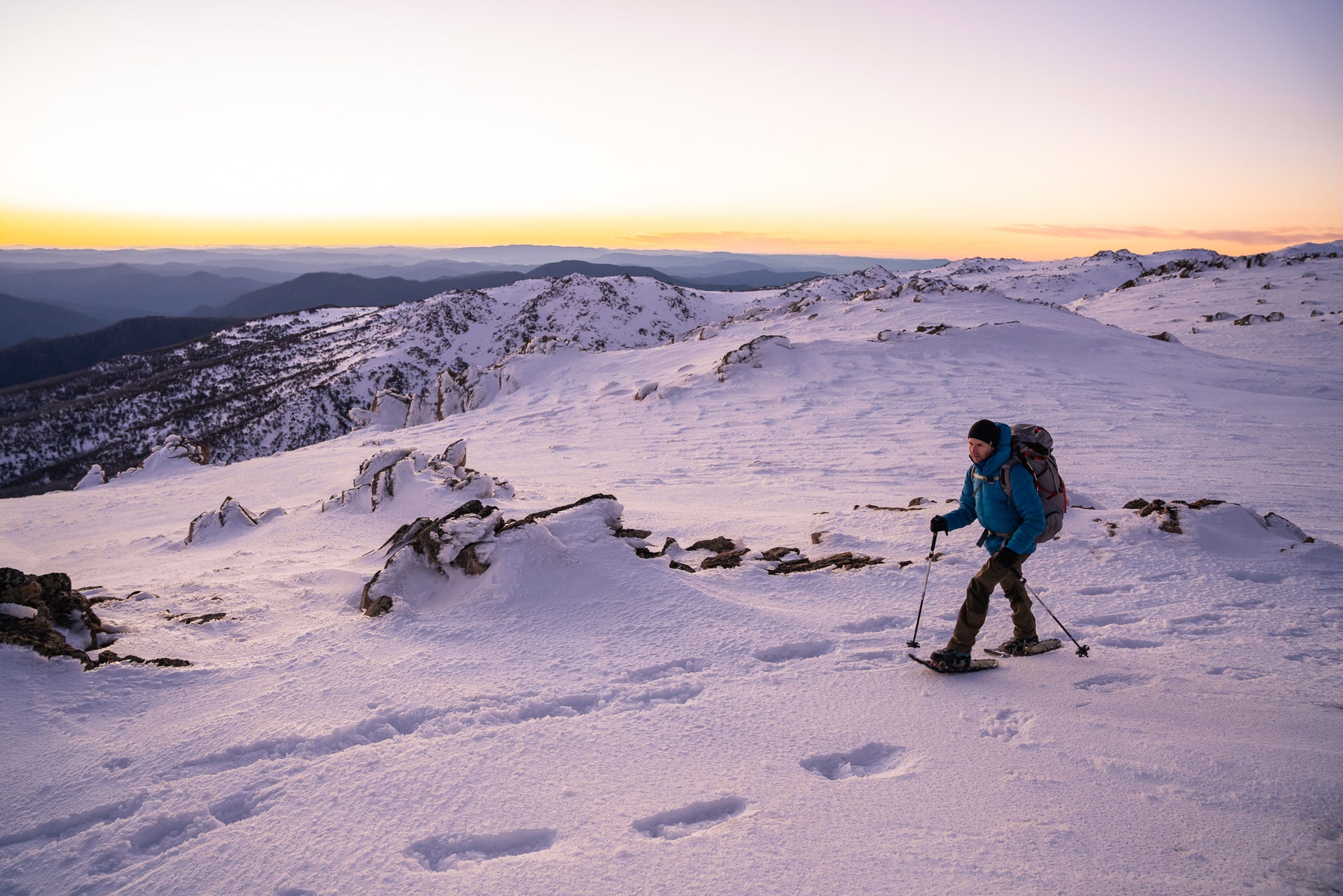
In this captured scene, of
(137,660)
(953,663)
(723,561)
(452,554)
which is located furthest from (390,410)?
(953,663)

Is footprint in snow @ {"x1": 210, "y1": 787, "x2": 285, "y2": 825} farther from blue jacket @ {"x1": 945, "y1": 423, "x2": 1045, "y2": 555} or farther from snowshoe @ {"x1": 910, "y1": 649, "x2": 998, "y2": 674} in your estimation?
blue jacket @ {"x1": 945, "y1": 423, "x2": 1045, "y2": 555}

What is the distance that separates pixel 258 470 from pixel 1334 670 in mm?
27084

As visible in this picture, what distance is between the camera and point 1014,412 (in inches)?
703

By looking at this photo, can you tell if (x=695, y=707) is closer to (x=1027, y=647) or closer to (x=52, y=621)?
(x=1027, y=647)

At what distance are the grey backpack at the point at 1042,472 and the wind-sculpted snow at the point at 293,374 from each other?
10977 centimetres

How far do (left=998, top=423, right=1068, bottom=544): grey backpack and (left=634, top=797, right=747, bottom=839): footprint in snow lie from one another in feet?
10.6

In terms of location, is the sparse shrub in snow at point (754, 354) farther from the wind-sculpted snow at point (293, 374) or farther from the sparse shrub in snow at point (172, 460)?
the wind-sculpted snow at point (293, 374)

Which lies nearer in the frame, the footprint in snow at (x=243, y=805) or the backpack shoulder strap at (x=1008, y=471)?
the footprint in snow at (x=243, y=805)

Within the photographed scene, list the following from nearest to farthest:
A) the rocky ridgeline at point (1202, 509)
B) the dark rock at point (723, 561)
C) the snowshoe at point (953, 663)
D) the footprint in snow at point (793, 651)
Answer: the snowshoe at point (953, 663), the footprint in snow at point (793, 651), the rocky ridgeline at point (1202, 509), the dark rock at point (723, 561)

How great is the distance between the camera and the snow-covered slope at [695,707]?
341 centimetres

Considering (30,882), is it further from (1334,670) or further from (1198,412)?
(1198,412)

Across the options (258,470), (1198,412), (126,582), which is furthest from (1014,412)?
(258,470)

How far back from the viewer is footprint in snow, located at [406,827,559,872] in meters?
3.51

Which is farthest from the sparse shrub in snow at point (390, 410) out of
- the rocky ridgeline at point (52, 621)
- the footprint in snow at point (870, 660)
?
the footprint in snow at point (870, 660)
